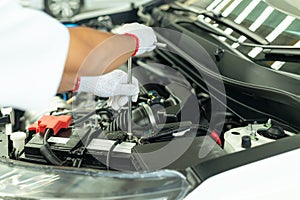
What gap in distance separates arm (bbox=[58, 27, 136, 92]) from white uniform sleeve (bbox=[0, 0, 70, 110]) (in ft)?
0.13

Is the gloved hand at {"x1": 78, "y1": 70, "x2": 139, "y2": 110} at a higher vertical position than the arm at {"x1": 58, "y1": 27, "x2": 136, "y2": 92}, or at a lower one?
lower

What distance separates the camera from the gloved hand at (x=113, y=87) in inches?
48.3

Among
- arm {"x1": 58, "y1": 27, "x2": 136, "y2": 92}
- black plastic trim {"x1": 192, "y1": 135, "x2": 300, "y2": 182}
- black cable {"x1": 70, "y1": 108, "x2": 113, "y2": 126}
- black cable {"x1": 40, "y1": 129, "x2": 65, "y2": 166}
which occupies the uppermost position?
arm {"x1": 58, "y1": 27, "x2": 136, "y2": 92}

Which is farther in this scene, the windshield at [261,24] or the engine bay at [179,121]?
the windshield at [261,24]

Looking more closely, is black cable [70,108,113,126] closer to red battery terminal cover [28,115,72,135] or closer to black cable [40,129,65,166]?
red battery terminal cover [28,115,72,135]

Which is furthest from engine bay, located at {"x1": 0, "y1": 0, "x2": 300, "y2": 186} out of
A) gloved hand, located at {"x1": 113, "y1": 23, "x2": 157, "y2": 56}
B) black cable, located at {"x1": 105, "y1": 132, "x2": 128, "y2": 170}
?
gloved hand, located at {"x1": 113, "y1": 23, "x2": 157, "y2": 56}

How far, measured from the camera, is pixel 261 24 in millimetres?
1571

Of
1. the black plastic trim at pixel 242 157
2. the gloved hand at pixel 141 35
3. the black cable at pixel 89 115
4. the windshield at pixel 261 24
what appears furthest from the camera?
the black cable at pixel 89 115

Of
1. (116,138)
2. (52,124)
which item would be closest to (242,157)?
(116,138)

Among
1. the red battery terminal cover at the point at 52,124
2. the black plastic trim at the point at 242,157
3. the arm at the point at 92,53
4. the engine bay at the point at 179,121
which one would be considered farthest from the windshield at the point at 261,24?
the red battery terminal cover at the point at 52,124

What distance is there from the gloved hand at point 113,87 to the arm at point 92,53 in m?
0.08

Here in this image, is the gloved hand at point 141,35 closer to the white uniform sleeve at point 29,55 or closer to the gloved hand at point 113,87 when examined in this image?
the gloved hand at point 113,87

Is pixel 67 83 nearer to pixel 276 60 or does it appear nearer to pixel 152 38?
pixel 152 38

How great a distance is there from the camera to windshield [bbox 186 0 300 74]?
4.58ft
